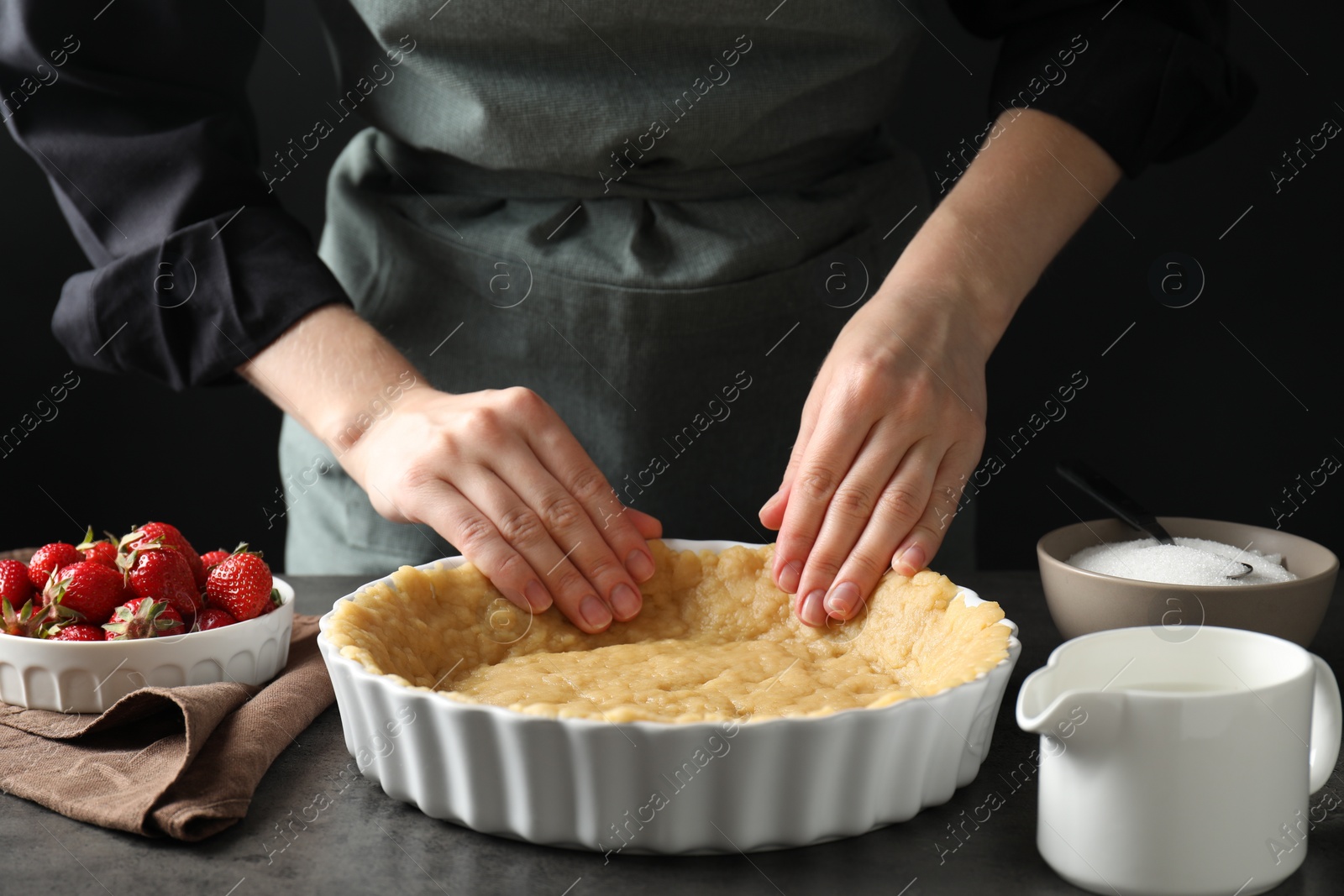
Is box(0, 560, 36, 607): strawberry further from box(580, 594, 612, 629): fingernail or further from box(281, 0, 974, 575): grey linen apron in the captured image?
box(580, 594, 612, 629): fingernail

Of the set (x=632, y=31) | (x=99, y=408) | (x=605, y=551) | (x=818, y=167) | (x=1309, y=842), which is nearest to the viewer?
(x=1309, y=842)

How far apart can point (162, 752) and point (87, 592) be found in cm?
20

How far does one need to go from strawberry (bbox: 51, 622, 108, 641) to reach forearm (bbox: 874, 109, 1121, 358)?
82cm

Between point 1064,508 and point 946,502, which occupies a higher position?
point 946,502

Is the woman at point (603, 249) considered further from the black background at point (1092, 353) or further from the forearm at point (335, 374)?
the black background at point (1092, 353)

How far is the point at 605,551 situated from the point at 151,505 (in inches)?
68.6

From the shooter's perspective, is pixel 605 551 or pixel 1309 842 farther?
pixel 605 551

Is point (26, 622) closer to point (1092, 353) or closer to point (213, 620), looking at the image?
point (213, 620)

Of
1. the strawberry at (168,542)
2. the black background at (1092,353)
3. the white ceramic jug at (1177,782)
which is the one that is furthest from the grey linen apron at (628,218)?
the black background at (1092,353)

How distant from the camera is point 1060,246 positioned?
1336 millimetres

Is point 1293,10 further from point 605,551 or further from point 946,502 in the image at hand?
point 605,551

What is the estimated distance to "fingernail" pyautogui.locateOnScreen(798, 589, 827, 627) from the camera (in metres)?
1.11

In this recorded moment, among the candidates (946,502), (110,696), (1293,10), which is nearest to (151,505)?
(110,696)

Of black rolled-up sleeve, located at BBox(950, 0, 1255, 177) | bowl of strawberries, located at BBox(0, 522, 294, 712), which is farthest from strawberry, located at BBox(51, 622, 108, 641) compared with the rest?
black rolled-up sleeve, located at BBox(950, 0, 1255, 177)
